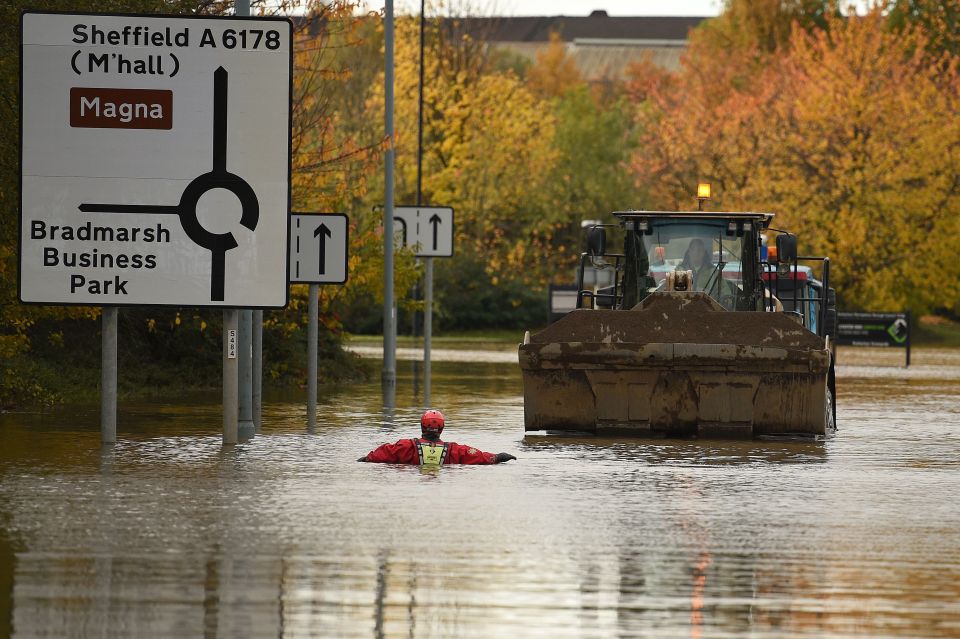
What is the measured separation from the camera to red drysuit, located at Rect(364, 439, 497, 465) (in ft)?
53.7

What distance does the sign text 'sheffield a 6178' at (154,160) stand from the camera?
59.9ft

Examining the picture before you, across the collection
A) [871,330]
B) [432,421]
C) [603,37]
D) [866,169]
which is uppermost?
[603,37]

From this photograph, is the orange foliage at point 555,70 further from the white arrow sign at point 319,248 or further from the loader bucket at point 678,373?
the loader bucket at point 678,373

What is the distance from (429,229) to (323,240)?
8.19 m

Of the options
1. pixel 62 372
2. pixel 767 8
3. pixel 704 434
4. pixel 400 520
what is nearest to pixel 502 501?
pixel 400 520

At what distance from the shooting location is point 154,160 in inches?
724

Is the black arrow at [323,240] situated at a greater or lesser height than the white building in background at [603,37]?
lesser

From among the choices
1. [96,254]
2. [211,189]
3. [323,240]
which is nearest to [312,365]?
[323,240]

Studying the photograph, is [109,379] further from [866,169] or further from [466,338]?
[866,169]

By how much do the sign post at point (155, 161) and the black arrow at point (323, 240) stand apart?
110 inches

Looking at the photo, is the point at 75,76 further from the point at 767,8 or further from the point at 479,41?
the point at 767,8

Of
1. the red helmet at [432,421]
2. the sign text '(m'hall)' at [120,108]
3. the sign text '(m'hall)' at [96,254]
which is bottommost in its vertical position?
the red helmet at [432,421]

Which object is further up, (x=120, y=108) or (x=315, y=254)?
(x=120, y=108)

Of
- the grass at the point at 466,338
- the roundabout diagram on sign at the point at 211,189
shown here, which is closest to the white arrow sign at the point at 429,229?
the roundabout diagram on sign at the point at 211,189
